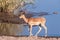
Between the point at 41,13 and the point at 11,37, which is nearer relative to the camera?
the point at 11,37

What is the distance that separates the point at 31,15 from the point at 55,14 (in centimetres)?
26

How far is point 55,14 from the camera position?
2.25m

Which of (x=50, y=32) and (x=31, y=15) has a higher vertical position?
(x=31, y=15)

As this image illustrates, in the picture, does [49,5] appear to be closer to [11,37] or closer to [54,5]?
[54,5]

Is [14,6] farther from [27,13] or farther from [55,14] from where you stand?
[55,14]

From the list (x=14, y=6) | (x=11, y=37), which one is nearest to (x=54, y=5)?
(x=14, y=6)

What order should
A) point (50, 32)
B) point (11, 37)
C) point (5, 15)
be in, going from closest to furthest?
point (11, 37) → point (50, 32) → point (5, 15)

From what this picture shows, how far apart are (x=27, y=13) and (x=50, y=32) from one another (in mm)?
332

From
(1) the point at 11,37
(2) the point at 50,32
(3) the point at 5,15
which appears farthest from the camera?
(3) the point at 5,15

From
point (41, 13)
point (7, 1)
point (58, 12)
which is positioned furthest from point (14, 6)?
point (58, 12)

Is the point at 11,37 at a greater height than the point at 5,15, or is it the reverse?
the point at 5,15

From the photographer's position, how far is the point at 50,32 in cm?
219

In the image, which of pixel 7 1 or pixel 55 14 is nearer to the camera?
pixel 55 14

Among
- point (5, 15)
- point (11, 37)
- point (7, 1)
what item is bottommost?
point (11, 37)
